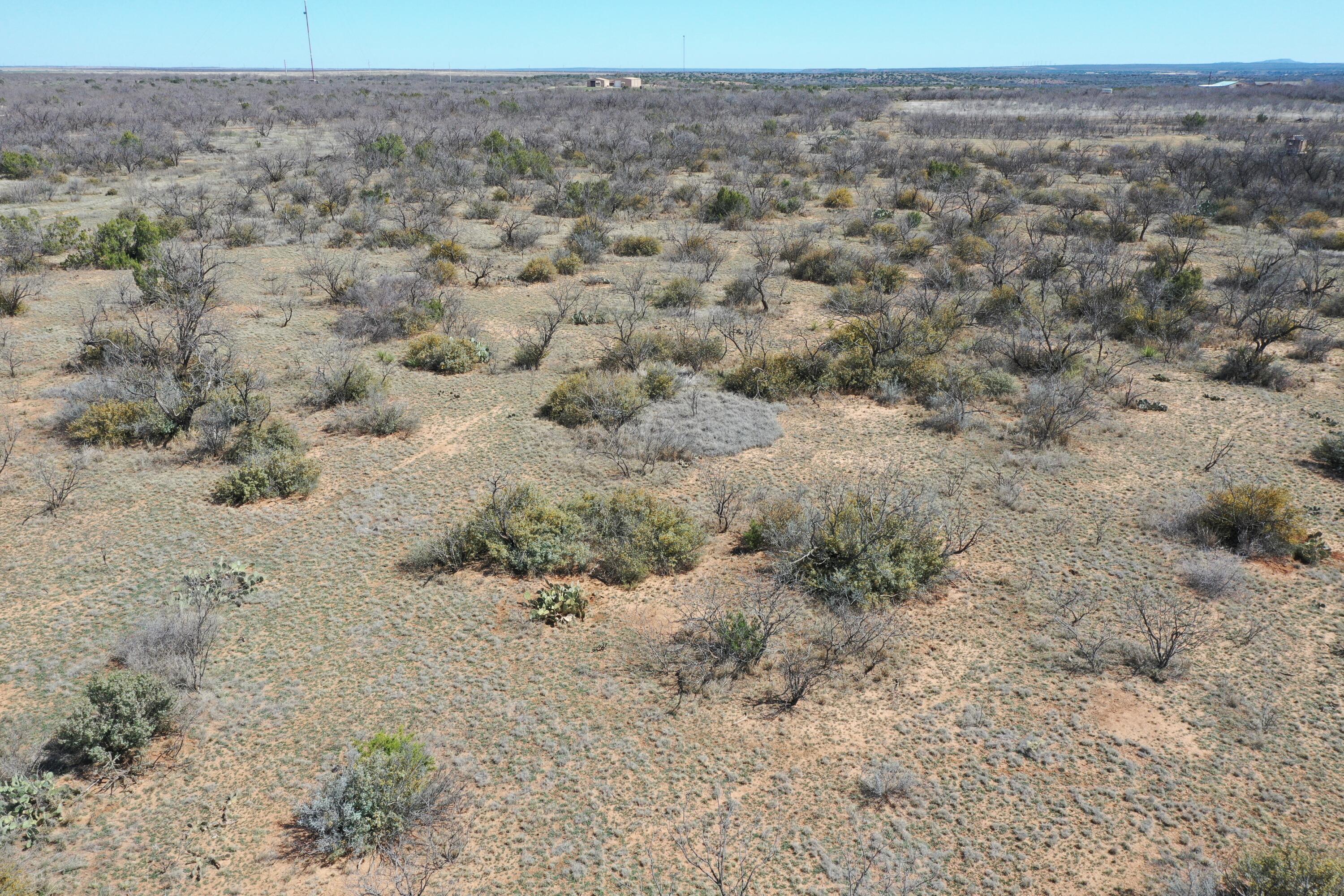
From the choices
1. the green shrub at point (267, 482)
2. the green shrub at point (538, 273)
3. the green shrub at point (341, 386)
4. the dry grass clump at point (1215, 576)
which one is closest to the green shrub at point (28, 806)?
the green shrub at point (267, 482)

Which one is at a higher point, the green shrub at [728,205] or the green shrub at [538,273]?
the green shrub at [728,205]

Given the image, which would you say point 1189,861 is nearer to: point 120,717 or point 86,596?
point 120,717

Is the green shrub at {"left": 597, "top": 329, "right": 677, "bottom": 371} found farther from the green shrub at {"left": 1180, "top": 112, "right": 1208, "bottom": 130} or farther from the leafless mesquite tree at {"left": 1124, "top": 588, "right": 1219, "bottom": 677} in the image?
the green shrub at {"left": 1180, "top": 112, "right": 1208, "bottom": 130}

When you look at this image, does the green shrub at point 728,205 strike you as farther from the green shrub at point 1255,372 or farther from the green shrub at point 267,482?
the green shrub at point 267,482

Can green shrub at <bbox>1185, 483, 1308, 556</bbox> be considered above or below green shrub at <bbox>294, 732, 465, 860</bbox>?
above

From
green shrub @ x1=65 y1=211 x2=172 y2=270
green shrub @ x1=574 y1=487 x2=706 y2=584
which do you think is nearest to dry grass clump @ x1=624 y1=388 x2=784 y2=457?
green shrub @ x1=574 y1=487 x2=706 y2=584

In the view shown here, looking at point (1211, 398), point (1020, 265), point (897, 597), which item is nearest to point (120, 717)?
point (897, 597)
